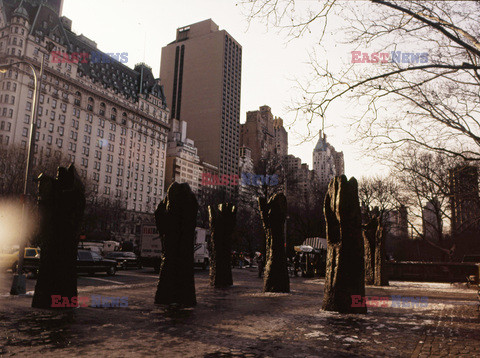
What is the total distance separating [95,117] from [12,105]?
23.6 metres

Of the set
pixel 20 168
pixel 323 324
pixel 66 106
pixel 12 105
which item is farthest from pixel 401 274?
pixel 66 106

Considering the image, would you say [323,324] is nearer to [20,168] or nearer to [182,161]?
[20,168]

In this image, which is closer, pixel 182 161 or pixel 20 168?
pixel 20 168

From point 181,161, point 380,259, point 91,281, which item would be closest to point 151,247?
point 91,281

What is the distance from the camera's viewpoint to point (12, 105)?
78.8 metres

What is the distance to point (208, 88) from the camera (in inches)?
6713

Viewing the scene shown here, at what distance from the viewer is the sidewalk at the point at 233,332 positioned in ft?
18.7

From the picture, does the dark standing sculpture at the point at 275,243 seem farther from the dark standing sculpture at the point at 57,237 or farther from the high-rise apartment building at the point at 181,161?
the high-rise apartment building at the point at 181,161

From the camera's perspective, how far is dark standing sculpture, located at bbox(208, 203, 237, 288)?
1828cm

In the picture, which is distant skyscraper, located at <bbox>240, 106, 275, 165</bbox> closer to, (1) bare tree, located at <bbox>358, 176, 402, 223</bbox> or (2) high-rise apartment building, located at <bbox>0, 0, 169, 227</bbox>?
(2) high-rise apartment building, located at <bbox>0, 0, 169, 227</bbox>

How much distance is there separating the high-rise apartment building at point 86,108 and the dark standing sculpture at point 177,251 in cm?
5744

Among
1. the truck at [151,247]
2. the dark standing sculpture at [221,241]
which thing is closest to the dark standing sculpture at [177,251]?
the dark standing sculpture at [221,241]

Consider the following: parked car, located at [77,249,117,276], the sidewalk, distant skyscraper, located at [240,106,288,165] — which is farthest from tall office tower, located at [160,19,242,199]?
the sidewalk

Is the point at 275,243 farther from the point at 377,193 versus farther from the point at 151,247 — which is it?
the point at 377,193
